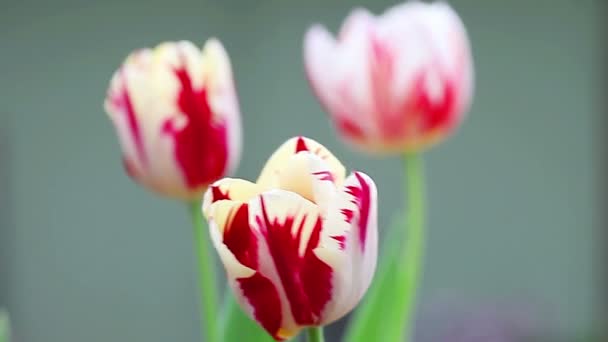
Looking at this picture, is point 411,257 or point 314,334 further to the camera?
point 411,257

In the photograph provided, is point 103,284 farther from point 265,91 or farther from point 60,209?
point 265,91

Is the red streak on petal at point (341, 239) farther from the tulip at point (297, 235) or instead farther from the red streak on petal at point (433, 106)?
the red streak on petal at point (433, 106)

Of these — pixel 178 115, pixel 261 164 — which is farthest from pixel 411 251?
pixel 261 164

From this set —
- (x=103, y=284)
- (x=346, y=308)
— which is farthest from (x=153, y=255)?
(x=346, y=308)

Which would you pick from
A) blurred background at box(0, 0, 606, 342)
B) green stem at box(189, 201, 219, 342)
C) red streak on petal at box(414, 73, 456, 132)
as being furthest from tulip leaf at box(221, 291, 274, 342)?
blurred background at box(0, 0, 606, 342)

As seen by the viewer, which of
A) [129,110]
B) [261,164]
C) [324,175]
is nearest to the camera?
[324,175]

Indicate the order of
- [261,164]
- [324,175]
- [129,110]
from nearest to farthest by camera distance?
[324,175], [129,110], [261,164]

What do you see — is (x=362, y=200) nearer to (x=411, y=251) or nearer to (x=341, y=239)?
(x=341, y=239)

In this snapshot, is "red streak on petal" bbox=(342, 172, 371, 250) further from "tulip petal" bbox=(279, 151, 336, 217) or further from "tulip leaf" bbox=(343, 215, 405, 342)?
"tulip leaf" bbox=(343, 215, 405, 342)
